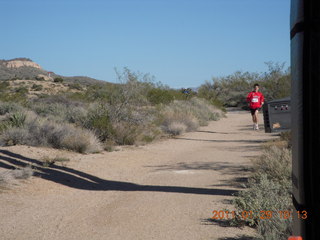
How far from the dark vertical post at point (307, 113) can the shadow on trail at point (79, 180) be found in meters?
5.20

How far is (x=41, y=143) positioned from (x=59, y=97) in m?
17.9

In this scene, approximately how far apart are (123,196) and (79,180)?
172 cm

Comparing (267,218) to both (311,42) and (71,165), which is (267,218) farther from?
(71,165)

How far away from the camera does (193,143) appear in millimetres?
14359

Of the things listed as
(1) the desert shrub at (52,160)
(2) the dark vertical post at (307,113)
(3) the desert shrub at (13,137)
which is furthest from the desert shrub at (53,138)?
(2) the dark vertical post at (307,113)

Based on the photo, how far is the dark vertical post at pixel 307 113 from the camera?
1.46 meters

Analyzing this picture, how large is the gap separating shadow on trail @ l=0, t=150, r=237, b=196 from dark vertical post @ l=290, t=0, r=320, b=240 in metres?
5.20

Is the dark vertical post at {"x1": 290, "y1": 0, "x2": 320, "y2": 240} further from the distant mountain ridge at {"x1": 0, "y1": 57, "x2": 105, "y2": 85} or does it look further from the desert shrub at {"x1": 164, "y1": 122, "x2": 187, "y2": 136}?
the distant mountain ridge at {"x1": 0, "y1": 57, "x2": 105, "y2": 85}

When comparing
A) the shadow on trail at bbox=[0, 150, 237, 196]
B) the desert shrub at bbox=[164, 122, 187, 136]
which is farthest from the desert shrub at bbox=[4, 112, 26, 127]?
the desert shrub at bbox=[164, 122, 187, 136]

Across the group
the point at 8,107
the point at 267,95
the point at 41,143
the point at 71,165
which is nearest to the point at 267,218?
the point at 71,165

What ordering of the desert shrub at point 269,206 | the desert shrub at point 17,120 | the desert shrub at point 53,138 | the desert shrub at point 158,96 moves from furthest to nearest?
the desert shrub at point 158,96, the desert shrub at point 17,120, the desert shrub at point 53,138, the desert shrub at point 269,206

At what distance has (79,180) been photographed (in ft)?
26.9

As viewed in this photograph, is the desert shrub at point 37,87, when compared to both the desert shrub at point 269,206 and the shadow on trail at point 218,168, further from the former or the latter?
the desert shrub at point 269,206

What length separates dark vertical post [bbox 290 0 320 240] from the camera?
1463 millimetres
